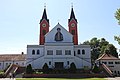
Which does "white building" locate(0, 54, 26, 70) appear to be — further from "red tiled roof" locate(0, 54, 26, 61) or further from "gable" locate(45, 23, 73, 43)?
"gable" locate(45, 23, 73, 43)

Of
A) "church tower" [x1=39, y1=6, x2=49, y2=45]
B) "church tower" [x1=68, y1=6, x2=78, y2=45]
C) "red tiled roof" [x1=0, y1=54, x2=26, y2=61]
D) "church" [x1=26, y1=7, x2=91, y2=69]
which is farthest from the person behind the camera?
"red tiled roof" [x1=0, y1=54, x2=26, y2=61]

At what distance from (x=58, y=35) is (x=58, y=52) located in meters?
5.75

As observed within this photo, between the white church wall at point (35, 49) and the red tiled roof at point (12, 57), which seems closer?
the white church wall at point (35, 49)

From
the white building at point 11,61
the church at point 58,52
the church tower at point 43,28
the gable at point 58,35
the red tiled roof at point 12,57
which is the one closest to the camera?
the church at point 58,52

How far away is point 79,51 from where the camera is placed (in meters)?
68.2

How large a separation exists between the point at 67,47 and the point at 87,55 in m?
7.45

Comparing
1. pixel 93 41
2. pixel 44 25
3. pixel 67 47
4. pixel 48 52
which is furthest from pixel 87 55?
pixel 93 41

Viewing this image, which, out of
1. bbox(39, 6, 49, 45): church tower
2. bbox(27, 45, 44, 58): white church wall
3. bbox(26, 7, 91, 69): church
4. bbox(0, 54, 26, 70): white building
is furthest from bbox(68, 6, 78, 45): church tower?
bbox(0, 54, 26, 70): white building

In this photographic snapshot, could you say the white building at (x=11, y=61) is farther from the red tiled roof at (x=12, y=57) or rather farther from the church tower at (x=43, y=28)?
the church tower at (x=43, y=28)

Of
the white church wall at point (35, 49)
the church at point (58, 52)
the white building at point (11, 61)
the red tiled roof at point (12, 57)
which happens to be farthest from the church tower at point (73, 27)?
the red tiled roof at point (12, 57)

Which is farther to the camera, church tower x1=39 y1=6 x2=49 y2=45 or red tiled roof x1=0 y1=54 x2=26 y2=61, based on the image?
red tiled roof x1=0 y1=54 x2=26 y2=61

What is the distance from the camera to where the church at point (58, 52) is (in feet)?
208

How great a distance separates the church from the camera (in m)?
63.4

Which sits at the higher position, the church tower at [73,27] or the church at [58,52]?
the church tower at [73,27]
